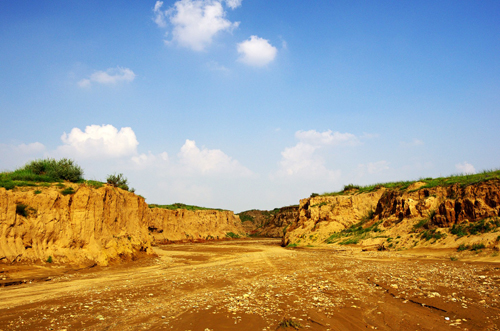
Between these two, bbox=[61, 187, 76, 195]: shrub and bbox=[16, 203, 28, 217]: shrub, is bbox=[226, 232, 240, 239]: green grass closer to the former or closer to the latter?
bbox=[61, 187, 76, 195]: shrub

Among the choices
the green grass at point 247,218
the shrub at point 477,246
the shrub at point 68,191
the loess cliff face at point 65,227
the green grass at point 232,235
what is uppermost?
the shrub at point 68,191

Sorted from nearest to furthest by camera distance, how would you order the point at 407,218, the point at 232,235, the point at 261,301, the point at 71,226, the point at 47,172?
the point at 261,301, the point at 71,226, the point at 47,172, the point at 407,218, the point at 232,235

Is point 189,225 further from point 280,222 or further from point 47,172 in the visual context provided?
point 47,172

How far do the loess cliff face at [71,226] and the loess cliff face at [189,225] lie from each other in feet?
88.0

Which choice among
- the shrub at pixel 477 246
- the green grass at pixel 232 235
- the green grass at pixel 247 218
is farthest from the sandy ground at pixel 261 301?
the green grass at pixel 247 218

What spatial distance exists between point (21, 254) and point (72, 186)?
491 centimetres

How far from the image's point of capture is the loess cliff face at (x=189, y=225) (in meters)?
48.7

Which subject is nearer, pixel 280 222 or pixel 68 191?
pixel 68 191

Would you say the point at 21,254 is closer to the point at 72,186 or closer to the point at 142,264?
the point at 72,186

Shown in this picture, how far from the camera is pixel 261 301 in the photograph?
7.59m

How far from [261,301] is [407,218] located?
66.1 feet

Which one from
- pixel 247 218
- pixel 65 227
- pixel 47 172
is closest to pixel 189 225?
pixel 47 172

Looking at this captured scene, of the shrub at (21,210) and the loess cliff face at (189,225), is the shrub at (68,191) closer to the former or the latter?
the shrub at (21,210)

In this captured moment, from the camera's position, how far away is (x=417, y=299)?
7262 mm
